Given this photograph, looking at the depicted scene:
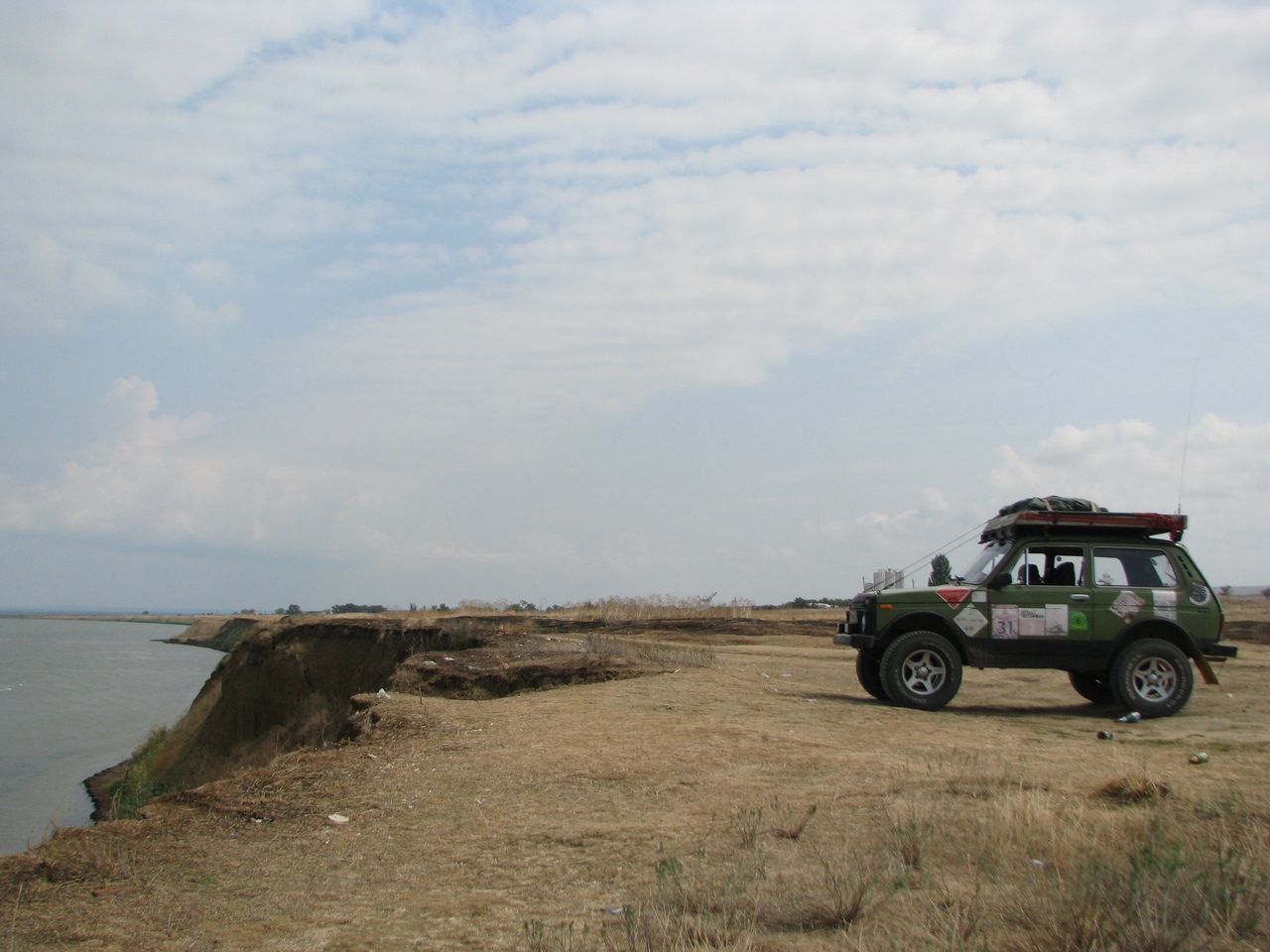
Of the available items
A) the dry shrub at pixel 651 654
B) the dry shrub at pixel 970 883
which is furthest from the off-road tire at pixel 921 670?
the dry shrub at pixel 970 883

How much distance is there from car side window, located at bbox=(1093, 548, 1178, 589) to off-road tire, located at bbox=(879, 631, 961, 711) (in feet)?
6.85

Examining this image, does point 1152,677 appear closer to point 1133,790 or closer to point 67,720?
point 1133,790

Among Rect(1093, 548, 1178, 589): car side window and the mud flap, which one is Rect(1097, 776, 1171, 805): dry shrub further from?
the mud flap

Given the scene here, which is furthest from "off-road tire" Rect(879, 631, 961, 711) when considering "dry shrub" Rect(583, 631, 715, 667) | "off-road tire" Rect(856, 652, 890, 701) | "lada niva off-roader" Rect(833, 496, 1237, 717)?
"dry shrub" Rect(583, 631, 715, 667)

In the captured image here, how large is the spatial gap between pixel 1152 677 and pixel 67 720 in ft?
103

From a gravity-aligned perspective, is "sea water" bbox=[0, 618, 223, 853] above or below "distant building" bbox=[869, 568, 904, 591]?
below

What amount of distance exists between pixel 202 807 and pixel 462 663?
29.3 ft

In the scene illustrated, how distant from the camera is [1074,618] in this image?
11852 mm

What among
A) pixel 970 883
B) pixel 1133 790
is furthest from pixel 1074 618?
pixel 970 883

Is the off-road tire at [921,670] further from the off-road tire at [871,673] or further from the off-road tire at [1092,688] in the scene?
the off-road tire at [1092,688]

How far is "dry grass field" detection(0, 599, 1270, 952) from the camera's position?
13.7 feet

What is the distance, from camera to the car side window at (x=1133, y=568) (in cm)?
1200

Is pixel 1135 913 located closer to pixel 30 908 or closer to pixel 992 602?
pixel 30 908

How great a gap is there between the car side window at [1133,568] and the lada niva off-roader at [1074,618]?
0.01m
